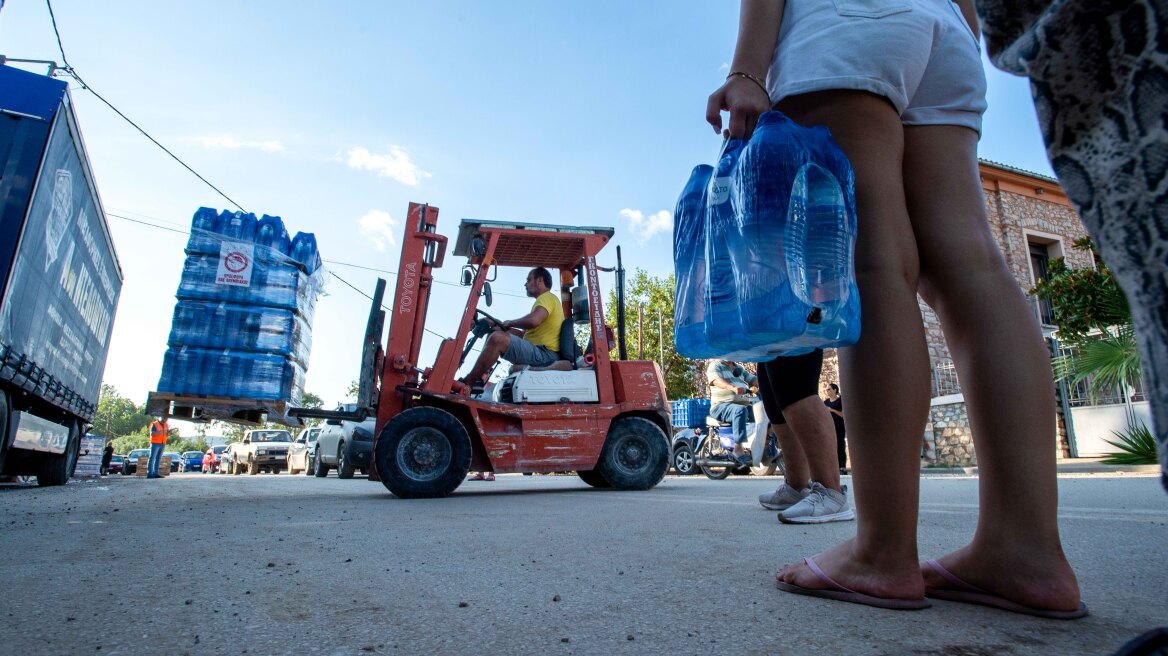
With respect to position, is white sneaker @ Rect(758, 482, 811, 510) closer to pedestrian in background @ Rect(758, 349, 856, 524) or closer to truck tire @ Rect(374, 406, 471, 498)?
pedestrian in background @ Rect(758, 349, 856, 524)

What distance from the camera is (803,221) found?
4.32ft

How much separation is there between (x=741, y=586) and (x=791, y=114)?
109cm

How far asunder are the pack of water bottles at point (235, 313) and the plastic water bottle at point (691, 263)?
224 inches

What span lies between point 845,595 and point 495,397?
5.34 meters

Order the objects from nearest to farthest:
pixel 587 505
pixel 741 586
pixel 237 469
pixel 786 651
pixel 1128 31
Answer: pixel 1128 31
pixel 786 651
pixel 741 586
pixel 587 505
pixel 237 469

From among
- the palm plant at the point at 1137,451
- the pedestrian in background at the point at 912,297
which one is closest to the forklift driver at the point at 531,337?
the pedestrian in background at the point at 912,297

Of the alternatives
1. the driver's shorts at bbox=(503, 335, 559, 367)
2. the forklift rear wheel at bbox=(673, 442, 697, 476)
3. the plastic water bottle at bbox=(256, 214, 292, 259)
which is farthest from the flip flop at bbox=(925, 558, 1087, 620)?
the forklift rear wheel at bbox=(673, 442, 697, 476)

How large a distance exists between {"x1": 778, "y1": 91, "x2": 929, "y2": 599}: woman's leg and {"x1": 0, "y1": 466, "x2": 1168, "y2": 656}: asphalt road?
0.10 metres

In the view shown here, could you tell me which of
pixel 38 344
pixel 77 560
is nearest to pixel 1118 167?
pixel 77 560

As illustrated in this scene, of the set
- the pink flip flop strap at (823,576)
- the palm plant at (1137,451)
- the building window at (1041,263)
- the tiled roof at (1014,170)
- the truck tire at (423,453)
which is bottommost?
the pink flip flop strap at (823,576)

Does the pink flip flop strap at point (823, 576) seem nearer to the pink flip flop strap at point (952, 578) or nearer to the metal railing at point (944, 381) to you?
the pink flip flop strap at point (952, 578)

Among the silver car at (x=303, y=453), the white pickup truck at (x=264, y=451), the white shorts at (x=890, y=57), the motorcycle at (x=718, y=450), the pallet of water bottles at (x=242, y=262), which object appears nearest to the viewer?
the white shorts at (x=890, y=57)

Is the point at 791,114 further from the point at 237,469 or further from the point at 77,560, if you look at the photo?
the point at 237,469

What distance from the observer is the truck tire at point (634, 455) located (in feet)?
21.1
